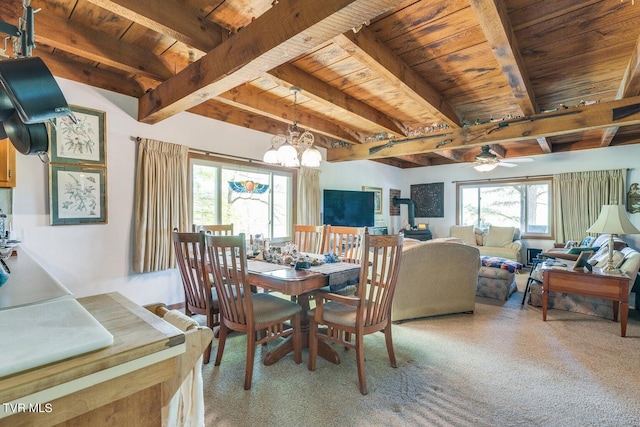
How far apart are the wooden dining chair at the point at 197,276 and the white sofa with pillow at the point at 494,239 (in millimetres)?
5480

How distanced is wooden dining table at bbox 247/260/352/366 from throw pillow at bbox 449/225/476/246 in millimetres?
5109

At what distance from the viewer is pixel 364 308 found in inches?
82.3

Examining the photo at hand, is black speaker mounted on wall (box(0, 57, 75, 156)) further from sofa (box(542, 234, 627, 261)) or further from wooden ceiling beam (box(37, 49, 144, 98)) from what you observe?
sofa (box(542, 234, 627, 261))

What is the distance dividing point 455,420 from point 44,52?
438cm

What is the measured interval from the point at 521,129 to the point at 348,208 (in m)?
3.11

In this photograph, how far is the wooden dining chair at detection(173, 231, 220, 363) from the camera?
229cm

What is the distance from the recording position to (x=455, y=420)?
1798mm

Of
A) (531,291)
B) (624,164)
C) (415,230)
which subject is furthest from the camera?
(415,230)

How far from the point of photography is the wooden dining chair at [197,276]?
2289mm

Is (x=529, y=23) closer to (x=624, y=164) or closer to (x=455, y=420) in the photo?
(x=455, y=420)

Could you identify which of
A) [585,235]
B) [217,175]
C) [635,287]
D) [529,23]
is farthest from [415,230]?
[529,23]

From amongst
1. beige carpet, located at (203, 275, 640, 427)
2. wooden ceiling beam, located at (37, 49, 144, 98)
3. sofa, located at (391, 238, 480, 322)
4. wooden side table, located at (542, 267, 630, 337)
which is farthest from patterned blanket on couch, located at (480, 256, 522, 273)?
wooden ceiling beam, located at (37, 49, 144, 98)

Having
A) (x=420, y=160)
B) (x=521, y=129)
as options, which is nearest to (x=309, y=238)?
(x=521, y=129)

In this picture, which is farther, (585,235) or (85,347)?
(585,235)
